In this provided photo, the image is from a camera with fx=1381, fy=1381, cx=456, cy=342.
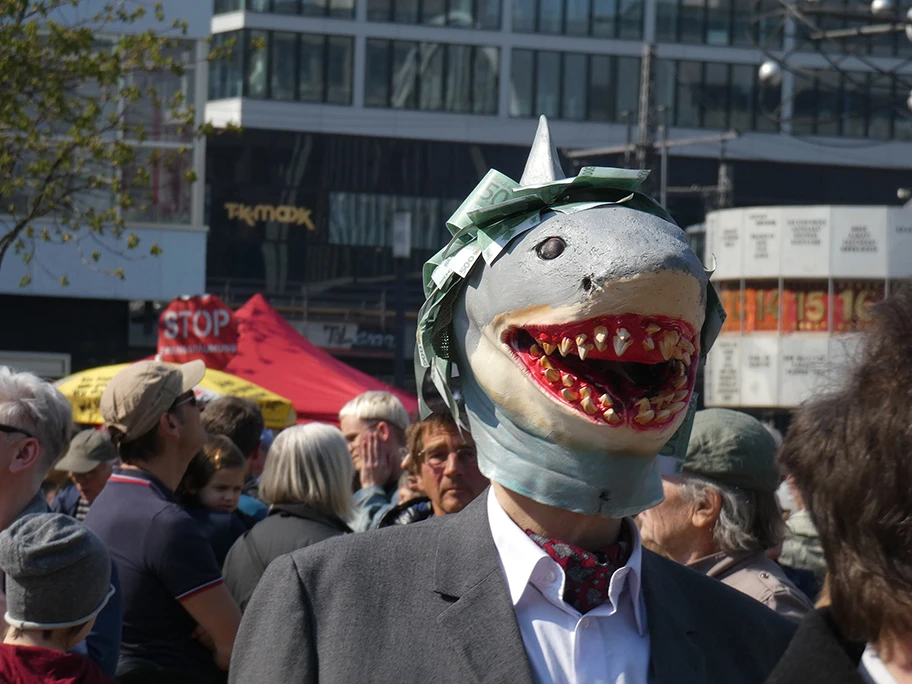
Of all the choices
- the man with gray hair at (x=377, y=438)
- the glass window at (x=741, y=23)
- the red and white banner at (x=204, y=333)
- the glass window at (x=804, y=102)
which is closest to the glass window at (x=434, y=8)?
the glass window at (x=741, y=23)

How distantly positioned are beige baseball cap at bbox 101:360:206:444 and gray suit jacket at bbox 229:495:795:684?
2196 mm

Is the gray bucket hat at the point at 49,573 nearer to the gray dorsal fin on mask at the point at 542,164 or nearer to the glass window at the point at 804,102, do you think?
the gray dorsal fin on mask at the point at 542,164

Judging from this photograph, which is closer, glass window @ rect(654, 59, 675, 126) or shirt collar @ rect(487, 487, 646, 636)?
shirt collar @ rect(487, 487, 646, 636)

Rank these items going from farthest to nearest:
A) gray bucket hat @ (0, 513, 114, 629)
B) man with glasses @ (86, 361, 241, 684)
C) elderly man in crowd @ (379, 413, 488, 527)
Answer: elderly man in crowd @ (379, 413, 488, 527)
man with glasses @ (86, 361, 241, 684)
gray bucket hat @ (0, 513, 114, 629)

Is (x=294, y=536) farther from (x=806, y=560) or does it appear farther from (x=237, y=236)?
(x=237, y=236)

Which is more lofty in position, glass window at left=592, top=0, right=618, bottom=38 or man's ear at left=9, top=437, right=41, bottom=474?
glass window at left=592, top=0, right=618, bottom=38

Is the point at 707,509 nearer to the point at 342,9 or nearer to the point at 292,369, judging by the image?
the point at 292,369

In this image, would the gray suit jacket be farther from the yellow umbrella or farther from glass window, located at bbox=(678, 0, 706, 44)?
glass window, located at bbox=(678, 0, 706, 44)

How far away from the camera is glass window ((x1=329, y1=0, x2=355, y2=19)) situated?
125 feet

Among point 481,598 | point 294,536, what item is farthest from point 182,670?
point 481,598

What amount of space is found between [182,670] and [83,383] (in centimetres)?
528

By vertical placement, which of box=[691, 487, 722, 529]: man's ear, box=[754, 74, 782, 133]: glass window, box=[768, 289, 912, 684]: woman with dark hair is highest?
box=[754, 74, 782, 133]: glass window

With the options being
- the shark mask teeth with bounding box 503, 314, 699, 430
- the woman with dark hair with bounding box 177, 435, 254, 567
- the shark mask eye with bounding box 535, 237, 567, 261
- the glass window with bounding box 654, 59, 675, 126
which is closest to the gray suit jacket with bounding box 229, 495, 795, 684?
the shark mask teeth with bounding box 503, 314, 699, 430

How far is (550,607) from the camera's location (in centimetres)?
216
